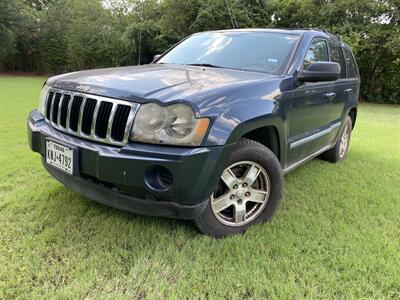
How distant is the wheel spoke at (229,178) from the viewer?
238cm

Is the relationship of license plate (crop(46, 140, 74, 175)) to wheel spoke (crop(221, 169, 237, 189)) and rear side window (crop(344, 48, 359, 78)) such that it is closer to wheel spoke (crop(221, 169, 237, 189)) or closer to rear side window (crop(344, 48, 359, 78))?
wheel spoke (crop(221, 169, 237, 189))

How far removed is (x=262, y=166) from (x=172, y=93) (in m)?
0.90

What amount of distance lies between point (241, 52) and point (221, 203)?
155cm

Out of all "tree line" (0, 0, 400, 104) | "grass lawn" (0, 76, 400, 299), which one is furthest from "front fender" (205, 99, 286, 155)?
"tree line" (0, 0, 400, 104)

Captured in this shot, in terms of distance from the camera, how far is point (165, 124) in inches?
80.2

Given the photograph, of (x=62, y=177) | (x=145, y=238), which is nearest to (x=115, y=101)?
(x=62, y=177)

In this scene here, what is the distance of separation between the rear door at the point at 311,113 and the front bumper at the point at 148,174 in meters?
1.05

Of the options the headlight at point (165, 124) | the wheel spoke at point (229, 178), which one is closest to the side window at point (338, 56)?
Answer: the wheel spoke at point (229, 178)

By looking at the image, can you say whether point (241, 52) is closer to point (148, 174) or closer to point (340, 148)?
point (148, 174)

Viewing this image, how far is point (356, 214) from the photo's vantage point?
299 cm

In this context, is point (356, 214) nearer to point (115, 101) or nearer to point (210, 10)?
point (115, 101)

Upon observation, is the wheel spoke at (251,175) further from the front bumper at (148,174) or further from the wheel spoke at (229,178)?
the front bumper at (148,174)

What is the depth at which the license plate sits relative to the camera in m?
2.21

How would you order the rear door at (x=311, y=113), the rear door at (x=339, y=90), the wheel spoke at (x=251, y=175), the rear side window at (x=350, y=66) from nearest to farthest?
the wheel spoke at (x=251, y=175)
the rear door at (x=311, y=113)
the rear door at (x=339, y=90)
the rear side window at (x=350, y=66)
